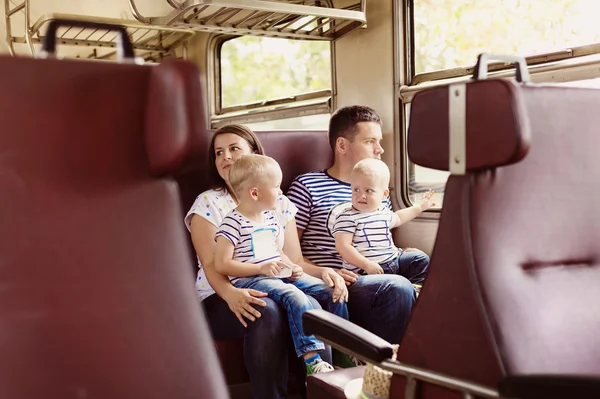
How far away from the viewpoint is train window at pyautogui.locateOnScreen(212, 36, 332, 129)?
4008mm

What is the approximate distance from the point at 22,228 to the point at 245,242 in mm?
1489

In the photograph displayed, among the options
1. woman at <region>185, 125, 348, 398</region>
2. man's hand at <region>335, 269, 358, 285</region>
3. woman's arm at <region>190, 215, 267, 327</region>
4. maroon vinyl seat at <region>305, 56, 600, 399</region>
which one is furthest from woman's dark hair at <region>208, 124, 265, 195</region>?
maroon vinyl seat at <region>305, 56, 600, 399</region>

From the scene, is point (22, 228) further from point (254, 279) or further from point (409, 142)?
point (254, 279)

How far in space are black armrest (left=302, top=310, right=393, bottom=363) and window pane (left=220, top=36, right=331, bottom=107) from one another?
2573mm

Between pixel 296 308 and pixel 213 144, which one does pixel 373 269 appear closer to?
pixel 296 308

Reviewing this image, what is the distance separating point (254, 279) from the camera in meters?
2.58

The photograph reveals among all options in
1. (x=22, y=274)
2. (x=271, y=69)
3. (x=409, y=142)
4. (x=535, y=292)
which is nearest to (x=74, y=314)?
(x=22, y=274)

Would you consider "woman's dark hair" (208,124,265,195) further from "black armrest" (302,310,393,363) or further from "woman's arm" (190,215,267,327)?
"black armrest" (302,310,393,363)

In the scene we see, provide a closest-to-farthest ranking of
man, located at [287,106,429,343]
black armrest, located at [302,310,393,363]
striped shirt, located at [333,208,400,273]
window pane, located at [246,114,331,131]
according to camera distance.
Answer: black armrest, located at [302,310,393,363], striped shirt, located at [333,208,400,273], man, located at [287,106,429,343], window pane, located at [246,114,331,131]

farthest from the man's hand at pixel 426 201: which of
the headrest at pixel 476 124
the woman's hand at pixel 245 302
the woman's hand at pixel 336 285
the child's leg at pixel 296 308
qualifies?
the headrest at pixel 476 124

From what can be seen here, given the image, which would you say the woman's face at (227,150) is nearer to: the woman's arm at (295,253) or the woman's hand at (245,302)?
→ the woman's arm at (295,253)

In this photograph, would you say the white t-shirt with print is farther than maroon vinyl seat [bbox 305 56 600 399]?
Yes

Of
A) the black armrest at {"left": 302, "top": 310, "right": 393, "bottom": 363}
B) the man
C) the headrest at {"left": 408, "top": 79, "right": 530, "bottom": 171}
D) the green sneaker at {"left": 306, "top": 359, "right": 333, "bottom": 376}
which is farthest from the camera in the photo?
the man

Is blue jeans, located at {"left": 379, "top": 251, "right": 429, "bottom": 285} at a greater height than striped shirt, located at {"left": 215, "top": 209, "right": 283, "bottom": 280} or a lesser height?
lesser
